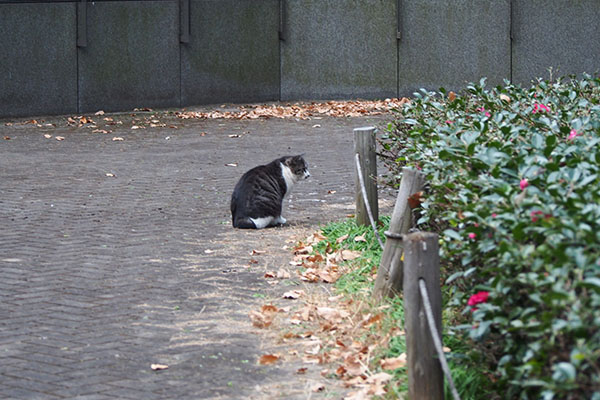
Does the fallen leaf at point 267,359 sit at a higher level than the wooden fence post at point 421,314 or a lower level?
lower

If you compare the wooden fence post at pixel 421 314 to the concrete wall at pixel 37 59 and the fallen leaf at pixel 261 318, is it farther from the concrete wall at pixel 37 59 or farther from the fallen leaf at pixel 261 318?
the concrete wall at pixel 37 59

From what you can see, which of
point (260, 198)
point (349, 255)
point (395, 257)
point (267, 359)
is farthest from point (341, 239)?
point (267, 359)

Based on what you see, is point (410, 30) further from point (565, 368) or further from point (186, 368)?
point (565, 368)

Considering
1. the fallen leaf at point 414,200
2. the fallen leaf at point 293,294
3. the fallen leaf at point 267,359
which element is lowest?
the fallen leaf at point 267,359

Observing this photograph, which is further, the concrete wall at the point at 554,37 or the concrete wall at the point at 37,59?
the concrete wall at the point at 554,37

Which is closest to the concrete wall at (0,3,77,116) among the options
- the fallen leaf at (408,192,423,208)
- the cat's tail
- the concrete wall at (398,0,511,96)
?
the concrete wall at (398,0,511,96)

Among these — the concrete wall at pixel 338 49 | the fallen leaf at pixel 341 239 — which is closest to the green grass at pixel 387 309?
the fallen leaf at pixel 341 239

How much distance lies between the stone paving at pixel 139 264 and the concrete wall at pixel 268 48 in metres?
3.28

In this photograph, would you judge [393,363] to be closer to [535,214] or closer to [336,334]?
[336,334]

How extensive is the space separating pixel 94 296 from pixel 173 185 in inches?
186

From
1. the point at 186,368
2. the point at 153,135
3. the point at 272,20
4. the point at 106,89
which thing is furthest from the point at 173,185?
the point at 272,20

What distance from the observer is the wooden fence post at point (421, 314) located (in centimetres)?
442

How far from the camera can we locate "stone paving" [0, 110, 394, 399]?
5.22m

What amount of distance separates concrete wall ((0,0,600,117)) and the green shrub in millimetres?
13384
